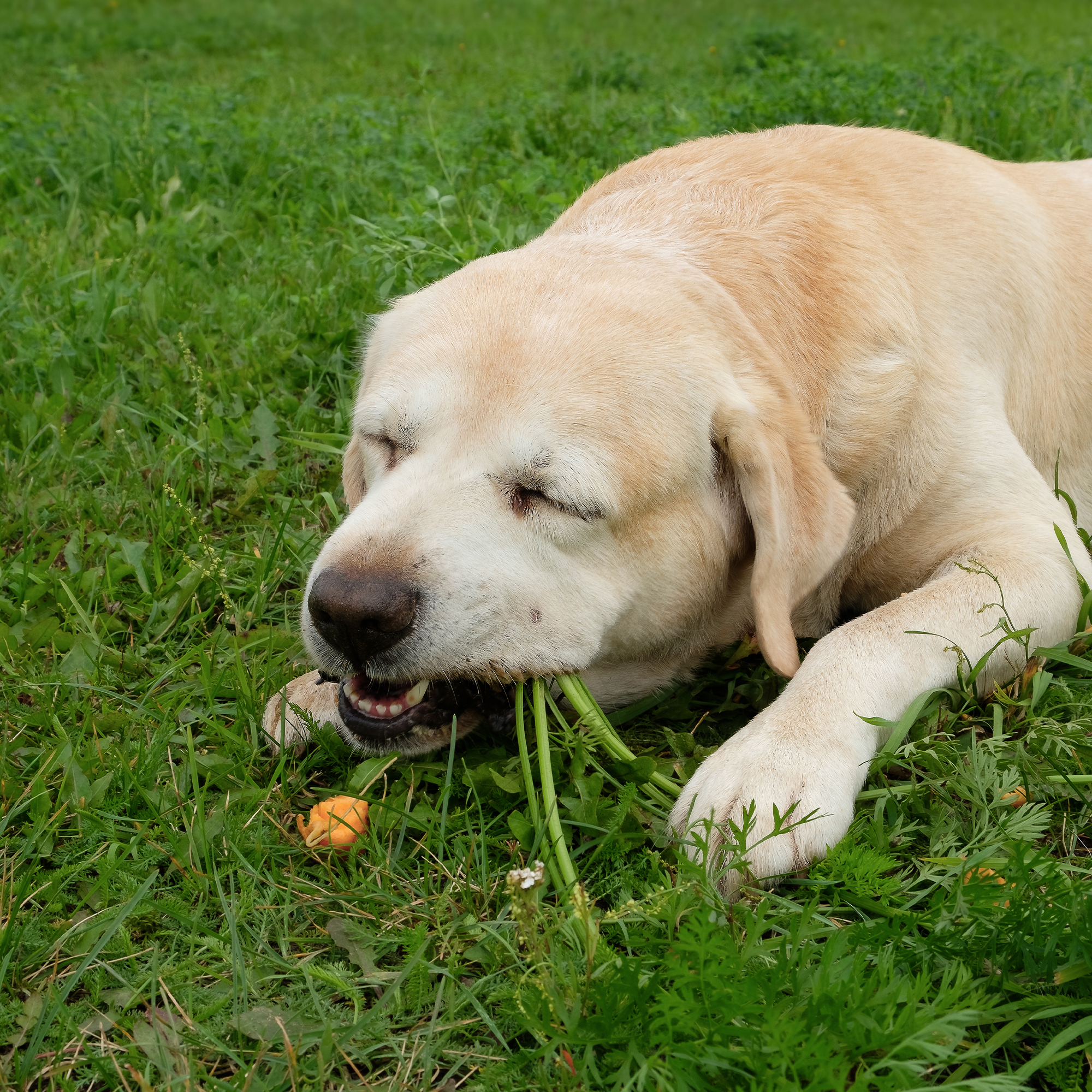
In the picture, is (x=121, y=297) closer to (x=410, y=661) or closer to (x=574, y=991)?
(x=410, y=661)

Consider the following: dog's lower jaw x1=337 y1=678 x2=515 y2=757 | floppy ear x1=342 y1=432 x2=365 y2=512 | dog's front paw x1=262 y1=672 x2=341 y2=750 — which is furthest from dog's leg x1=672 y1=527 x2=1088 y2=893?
floppy ear x1=342 y1=432 x2=365 y2=512

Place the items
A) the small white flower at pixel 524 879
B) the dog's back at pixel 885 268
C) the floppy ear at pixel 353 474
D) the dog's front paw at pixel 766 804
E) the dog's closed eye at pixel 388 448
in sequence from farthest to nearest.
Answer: the floppy ear at pixel 353 474
the dog's back at pixel 885 268
the dog's closed eye at pixel 388 448
the dog's front paw at pixel 766 804
the small white flower at pixel 524 879

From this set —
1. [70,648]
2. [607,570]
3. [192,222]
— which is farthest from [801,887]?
[192,222]

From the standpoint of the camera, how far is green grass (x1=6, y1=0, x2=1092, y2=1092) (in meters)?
1.77

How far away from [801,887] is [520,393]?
118cm

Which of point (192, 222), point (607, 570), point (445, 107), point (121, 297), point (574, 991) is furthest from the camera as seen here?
point (445, 107)

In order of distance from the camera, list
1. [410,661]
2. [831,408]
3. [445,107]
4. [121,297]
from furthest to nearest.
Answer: [445,107], [121,297], [831,408], [410,661]

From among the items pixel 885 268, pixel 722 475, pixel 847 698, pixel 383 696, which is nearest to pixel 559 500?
pixel 722 475

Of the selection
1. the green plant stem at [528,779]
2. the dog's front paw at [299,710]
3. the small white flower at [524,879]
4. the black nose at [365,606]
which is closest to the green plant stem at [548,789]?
the green plant stem at [528,779]

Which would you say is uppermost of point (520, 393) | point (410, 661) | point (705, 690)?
point (520, 393)

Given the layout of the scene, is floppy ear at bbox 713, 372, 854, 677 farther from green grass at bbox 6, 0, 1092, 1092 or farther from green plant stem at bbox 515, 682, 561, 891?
green plant stem at bbox 515, 682, 561, 891

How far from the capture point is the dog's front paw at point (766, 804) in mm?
2127

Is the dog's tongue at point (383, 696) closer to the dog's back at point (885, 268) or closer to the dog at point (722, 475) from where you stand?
the dog at point (722, 475)

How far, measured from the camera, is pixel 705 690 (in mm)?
2955
